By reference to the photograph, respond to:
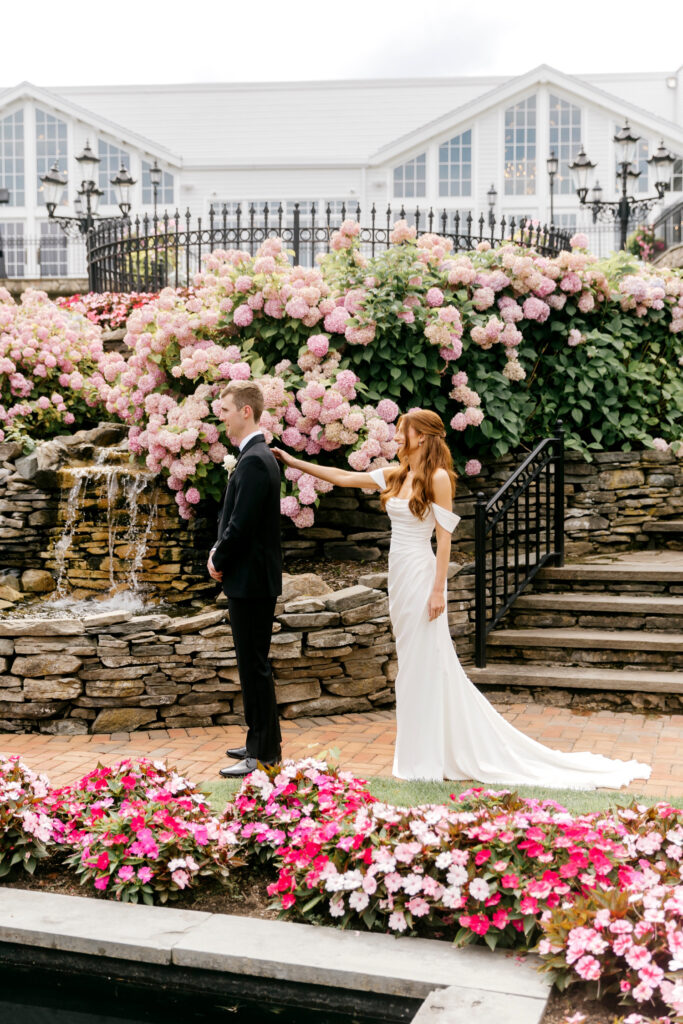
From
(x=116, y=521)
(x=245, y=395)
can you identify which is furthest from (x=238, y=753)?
(x=116, y=521)

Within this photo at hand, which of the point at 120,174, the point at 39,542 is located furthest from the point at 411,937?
the point at 120,174

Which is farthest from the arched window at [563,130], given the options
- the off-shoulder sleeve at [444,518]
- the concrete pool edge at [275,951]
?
the concrete pool edge at [275,951]

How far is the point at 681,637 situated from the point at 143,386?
431cm

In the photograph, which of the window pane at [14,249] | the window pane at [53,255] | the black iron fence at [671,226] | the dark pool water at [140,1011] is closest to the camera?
the dark pool water at [140,1011]

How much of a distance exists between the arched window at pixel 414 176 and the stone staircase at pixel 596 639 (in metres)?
20.3

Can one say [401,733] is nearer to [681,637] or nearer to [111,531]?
[681,637]

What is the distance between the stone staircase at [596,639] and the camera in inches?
A: 255

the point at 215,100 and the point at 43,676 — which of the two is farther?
the point at 215,100

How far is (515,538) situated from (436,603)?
1.94 meters

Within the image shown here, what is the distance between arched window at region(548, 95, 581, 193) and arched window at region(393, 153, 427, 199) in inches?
134

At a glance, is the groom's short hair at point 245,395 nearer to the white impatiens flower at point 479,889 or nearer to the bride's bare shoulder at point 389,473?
the bride's bare shoulder at point 389,473

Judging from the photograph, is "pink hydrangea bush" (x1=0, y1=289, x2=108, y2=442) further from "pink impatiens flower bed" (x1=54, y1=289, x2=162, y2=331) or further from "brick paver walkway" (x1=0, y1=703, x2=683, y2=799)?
"brick paver walkway" (x1=0, y1=703, x2=683, y2=799)

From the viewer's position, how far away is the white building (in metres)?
25.8

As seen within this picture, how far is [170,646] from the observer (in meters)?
5.93
